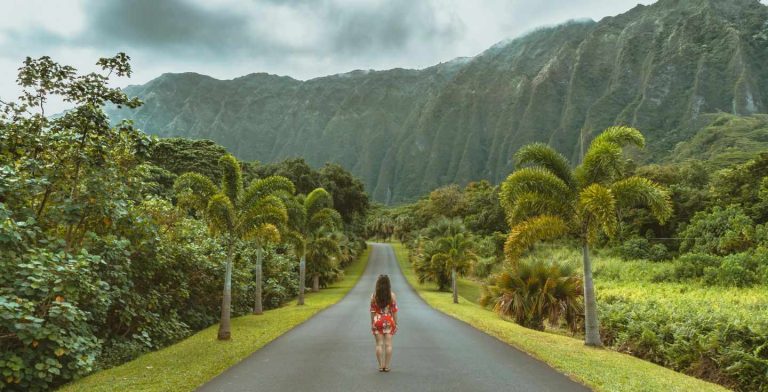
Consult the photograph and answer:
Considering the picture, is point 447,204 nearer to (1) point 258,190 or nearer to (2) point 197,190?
(1) point 258,190

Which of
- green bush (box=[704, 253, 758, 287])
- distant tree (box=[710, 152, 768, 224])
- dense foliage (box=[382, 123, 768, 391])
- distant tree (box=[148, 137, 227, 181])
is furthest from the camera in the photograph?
distant tree (box=[148, 137, 227, 181])

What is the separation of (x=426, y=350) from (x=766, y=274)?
25776 mm

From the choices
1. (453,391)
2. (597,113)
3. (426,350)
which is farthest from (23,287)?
(597,113)

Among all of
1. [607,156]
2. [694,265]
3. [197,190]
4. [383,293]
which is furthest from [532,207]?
[694,265]

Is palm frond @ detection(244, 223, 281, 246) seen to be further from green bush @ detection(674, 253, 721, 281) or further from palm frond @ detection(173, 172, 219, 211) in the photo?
green bush @ detection(674, 253, 721, 281)

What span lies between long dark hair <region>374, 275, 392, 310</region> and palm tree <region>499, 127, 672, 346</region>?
7.25 meters

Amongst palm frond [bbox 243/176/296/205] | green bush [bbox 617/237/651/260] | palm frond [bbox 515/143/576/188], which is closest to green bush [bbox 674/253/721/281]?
green bush [bbox 617/237/651/260]

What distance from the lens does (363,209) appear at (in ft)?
242

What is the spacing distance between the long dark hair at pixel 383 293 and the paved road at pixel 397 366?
4.30 feet

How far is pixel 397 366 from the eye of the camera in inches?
413

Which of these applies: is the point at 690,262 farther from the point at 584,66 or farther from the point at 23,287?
the point at 584,66

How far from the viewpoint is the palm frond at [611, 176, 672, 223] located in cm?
1457

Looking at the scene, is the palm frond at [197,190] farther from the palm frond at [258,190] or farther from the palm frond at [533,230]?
the palm frond at [533,230]

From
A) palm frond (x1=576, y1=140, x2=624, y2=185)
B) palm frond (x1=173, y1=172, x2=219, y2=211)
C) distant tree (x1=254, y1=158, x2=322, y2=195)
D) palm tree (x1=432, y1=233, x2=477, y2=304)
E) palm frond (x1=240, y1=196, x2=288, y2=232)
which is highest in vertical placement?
distant tree (x1=254, y1=158, x2=322, y2=195)
